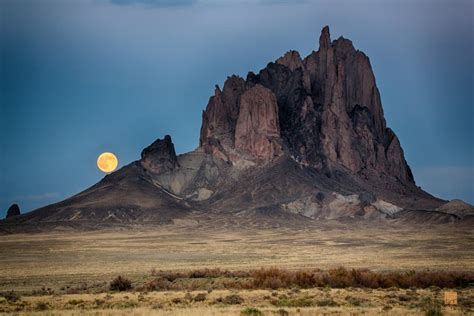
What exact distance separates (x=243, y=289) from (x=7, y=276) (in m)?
29.0

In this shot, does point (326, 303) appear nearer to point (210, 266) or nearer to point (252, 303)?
point (252, 303)

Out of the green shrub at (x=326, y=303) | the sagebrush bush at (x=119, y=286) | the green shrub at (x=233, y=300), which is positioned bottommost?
the green shrub at (x=326, y=303)

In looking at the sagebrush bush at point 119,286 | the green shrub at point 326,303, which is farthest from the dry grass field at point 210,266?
the sagebrush bush at point 119,286

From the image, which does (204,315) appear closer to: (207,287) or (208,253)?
(207,287)

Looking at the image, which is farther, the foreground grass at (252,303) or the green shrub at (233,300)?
the green shrub at (233,300)

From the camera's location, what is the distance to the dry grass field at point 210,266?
40.0 metres

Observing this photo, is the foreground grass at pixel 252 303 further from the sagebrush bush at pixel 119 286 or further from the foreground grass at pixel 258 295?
the sagebrush bush at pixel 119 286

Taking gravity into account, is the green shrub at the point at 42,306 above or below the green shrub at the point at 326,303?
above

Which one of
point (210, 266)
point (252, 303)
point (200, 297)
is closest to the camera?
point (252, 303)

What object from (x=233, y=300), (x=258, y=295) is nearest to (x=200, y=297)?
(x=233, y=300)

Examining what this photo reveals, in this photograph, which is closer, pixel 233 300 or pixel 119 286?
pixel 233 300

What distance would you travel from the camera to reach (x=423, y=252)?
325 feet

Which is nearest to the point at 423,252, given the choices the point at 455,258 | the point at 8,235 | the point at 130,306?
the point at 455,258

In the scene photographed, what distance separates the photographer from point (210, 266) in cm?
7981
